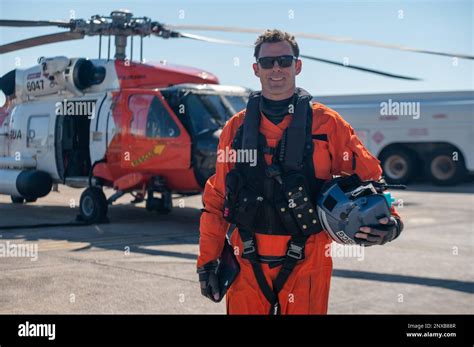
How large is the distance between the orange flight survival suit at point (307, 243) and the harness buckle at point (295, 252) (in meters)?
0.04

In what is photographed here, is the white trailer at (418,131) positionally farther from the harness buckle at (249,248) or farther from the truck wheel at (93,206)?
the harness buckle at (249,248)

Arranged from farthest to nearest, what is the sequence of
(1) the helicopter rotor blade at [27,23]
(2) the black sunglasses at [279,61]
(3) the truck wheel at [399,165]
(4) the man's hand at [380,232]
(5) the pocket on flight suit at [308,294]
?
1. (3) the truck wheel at [399,165]
2. (1) the helicopter rotor blade at [27,23]
3. (2) the black sunglasses at [279,61]
4. (5) the pocket on flight suit at [308,294]
5. (4) the man's hand at [380,232]

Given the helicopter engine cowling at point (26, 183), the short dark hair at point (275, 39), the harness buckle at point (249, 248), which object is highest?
the short dark hair at point (275, 39)

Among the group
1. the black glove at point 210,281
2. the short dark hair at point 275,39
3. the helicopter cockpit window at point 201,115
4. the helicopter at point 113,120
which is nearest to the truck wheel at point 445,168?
the helicopter at point 113,120

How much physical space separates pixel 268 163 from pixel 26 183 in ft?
33.4

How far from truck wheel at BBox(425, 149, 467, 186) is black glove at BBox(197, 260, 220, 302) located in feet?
61.1

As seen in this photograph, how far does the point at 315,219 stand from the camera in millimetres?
3834

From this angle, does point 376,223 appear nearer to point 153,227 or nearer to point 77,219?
point 153,227

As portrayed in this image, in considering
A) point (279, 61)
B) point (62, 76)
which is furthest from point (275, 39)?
point (62, 76)

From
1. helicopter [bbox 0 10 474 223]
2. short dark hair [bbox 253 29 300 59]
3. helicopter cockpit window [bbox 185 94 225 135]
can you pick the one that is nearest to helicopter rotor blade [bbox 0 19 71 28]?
helicopter [bbox 0 10 474 223]

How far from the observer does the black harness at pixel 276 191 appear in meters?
3.82
